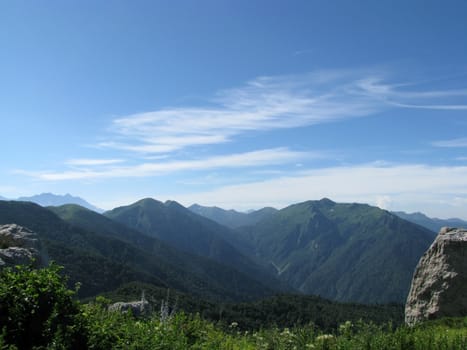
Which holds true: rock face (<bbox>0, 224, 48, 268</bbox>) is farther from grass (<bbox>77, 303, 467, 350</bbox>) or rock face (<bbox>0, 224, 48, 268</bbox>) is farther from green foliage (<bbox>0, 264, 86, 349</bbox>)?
green foliage (<bbox>0, 264, 86, 349</bbox>)

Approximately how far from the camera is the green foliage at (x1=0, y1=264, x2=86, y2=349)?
290 inches

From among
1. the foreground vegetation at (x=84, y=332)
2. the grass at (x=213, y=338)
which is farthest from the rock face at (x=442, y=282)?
the foreground vegetation at (x=84, y=332)

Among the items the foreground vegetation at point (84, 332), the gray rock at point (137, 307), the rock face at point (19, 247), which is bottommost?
the gray rock at point (137, 307)

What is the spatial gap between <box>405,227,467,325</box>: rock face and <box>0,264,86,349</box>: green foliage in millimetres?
14839

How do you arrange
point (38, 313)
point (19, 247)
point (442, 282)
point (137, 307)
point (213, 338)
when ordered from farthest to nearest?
point (442, 282) → point (19, 247) → point (137, 307) → point (213, 338) → point (38, 313)

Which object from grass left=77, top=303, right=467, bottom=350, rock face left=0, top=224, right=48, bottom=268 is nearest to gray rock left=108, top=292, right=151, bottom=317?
grass left=77, top=303, right=467, bottom=350

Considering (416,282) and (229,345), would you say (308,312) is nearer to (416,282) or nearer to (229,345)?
(416,282)

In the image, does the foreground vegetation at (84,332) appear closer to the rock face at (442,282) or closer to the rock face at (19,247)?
the rock face at (19,247)

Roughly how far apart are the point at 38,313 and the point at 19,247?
8466mm

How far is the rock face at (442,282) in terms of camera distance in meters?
17.3

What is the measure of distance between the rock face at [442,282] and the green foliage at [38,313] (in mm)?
14839

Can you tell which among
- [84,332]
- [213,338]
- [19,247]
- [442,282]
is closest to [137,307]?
[213,338]

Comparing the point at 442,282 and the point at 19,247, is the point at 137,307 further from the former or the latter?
the point at 442,282

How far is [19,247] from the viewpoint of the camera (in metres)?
15.1
